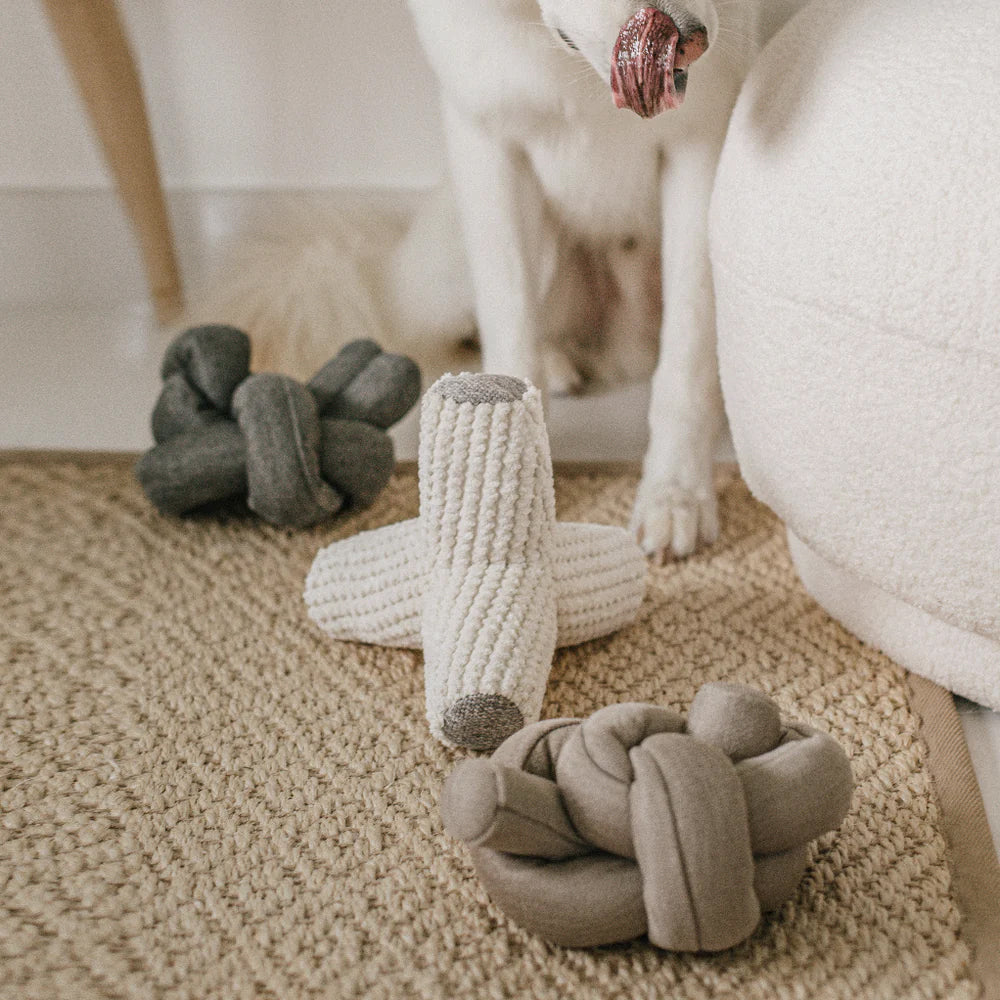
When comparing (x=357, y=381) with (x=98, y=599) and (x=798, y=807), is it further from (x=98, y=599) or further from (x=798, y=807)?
(x=798, y=807)

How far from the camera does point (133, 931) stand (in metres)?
0.59

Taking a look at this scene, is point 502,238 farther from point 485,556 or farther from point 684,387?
point 485,556

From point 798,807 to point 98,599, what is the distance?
59 cm

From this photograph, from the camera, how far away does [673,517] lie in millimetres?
973

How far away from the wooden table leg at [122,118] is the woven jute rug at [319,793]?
586mm

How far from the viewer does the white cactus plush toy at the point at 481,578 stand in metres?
0.69

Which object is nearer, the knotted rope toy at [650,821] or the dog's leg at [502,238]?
the knotted rope toy at [650,821]

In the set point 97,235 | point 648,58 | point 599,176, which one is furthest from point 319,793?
point 97,235

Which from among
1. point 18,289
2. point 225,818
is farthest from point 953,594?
point 18,289

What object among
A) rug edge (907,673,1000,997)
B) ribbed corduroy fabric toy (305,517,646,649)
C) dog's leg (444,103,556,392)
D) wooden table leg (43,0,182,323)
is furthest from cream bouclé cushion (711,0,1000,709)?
wooden table leg (43,0,182,323)

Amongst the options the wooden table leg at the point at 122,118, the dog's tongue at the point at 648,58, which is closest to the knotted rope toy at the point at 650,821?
the dog's tongue at the point at 648,58

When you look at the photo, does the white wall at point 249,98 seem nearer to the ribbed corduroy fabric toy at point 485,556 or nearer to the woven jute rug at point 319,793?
the woven jute rug at point 319,793

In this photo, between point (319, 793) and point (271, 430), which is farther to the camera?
point (271, 430)

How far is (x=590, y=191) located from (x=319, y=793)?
59 centimetres
